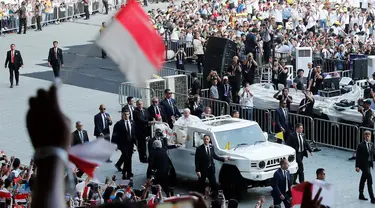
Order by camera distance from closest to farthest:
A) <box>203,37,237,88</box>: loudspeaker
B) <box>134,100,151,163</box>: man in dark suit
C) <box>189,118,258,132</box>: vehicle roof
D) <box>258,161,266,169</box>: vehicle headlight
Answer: <box>258,161,266,169</box>: vehicle headlight
<box>189,118,258,132</box>: vehicle roof
<box>134,100,151,163</box>: man in dark suit
<box>203,37,237,88</box>: loudspeaker

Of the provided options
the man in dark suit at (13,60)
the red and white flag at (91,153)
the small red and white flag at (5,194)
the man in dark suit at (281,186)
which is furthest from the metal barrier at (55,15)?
the red and white flag at (91,153)

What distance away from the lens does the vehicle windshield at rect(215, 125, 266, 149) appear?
1895 centimetres

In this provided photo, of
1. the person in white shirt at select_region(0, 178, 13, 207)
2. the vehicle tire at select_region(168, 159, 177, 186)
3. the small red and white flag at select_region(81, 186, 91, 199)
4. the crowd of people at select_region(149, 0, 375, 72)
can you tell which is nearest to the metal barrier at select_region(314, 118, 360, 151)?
the vehicle tire at select_region(168, 159, 177, 186)

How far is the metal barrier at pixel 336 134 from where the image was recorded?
22609 mm

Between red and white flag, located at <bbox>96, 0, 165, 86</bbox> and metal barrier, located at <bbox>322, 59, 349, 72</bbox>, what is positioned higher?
red and white flag, located at <bbox>96, 0, 165, 86</bbox>

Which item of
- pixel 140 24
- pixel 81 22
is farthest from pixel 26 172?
pixel 81 22

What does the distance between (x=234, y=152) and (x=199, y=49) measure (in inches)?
654

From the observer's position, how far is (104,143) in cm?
336

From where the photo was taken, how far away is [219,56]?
2905cm

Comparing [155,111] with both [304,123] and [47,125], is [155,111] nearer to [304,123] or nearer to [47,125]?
[304,123]

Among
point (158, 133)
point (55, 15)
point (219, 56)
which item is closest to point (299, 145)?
point (158, 133)

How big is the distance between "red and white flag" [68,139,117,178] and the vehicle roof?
15752mm

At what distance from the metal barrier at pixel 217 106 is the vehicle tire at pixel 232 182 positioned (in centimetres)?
640

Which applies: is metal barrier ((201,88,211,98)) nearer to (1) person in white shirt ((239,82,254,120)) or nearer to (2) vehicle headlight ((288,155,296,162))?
(1) person in white shirt ((239,82,254,120))
